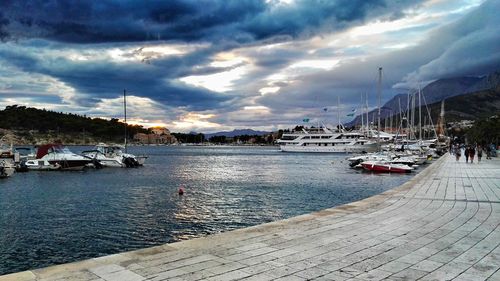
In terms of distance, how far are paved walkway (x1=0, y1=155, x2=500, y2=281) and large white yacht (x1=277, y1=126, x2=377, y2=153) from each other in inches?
4469

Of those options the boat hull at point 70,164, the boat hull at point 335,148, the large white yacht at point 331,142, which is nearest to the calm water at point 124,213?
the boat hull at point 70,164

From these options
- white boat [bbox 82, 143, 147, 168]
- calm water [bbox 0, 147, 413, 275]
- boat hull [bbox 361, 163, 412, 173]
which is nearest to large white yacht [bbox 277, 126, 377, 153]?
boat hull [bbox 361, 163, 412, 173]

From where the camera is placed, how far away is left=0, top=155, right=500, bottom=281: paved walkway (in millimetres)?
5867

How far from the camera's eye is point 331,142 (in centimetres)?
13025

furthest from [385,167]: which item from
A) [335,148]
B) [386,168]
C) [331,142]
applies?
[331,142]

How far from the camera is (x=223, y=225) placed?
672 inches

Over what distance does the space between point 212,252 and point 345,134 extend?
12568 centimetres

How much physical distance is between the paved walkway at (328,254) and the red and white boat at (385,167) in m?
36.4

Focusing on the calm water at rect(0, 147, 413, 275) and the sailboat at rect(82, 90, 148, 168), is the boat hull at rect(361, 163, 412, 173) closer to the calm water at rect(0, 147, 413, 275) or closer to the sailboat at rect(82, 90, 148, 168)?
the calm water at rect(0, 147, 413, 275)

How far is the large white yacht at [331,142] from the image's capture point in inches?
4843

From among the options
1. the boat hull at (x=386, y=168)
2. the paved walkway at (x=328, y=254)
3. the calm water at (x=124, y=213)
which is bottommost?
the calm water at (x=124, y=213)

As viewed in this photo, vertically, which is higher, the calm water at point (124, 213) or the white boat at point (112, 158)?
the white boat at point (112, 158)

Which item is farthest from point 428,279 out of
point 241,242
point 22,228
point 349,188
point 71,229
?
point 349,188

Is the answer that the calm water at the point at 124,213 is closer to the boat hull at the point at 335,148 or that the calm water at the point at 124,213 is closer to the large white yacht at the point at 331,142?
the boat hull at the point at 335,148
